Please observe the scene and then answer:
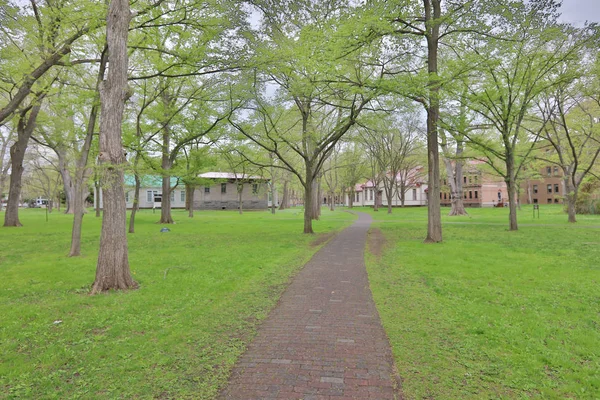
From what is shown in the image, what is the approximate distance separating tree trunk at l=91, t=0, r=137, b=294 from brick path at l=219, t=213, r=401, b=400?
11.1 feet

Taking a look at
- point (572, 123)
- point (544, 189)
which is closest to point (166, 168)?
point (572, 123)

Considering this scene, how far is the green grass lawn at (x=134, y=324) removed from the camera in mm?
3174

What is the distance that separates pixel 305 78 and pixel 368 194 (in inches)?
2500

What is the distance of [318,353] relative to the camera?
3.69 meters

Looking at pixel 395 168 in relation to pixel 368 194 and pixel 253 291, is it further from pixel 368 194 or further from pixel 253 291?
pixel 368 194

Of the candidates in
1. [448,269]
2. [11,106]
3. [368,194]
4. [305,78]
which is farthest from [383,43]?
[368,194]

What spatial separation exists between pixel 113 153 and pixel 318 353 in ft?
17.4

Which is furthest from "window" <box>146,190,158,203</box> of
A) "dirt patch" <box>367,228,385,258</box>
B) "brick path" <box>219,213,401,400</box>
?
"brick path" <box>219,213,401,400</box>

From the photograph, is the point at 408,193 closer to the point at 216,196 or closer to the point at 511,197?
the point at 216,196

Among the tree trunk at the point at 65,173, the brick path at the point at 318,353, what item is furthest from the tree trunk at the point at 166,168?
the brick path at the point at 318,353

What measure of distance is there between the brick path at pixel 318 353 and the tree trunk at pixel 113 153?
134 inches

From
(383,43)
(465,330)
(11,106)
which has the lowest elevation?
(465,330)

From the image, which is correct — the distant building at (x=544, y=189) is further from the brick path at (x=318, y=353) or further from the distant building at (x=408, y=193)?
the brick path at (x=318, y=353)

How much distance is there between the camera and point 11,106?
10039mm
